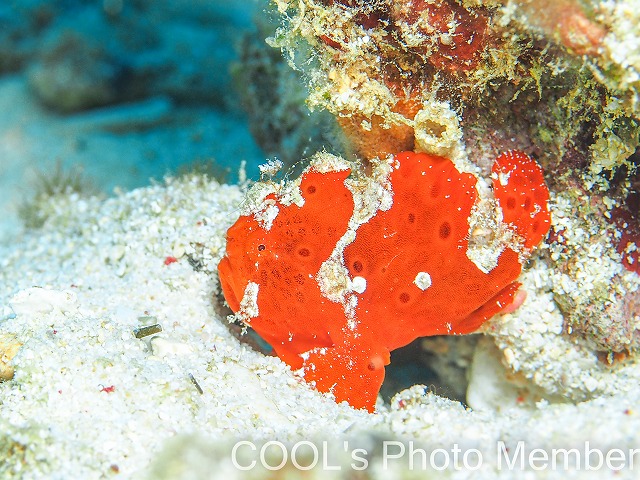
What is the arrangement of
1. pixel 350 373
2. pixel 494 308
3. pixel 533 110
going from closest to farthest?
pixel 533 110 < pixel 350 373 < pixel 494 308

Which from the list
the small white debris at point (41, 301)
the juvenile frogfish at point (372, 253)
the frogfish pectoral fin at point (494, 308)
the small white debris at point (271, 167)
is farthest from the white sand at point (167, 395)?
the small white debris at point (271, 167)

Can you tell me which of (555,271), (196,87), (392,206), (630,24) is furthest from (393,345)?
(196,87)

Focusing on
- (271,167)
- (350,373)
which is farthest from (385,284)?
(271,167)

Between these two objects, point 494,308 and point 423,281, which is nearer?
point 423,281

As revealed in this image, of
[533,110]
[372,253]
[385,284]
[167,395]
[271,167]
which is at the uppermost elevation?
[533,110]

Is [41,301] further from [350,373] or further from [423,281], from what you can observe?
[423,281]

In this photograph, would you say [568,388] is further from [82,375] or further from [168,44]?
[168,44]

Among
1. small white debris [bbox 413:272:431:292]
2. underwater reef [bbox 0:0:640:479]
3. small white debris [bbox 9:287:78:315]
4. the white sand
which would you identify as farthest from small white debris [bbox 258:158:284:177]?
small white debris [bbox 9:287:78:315]
